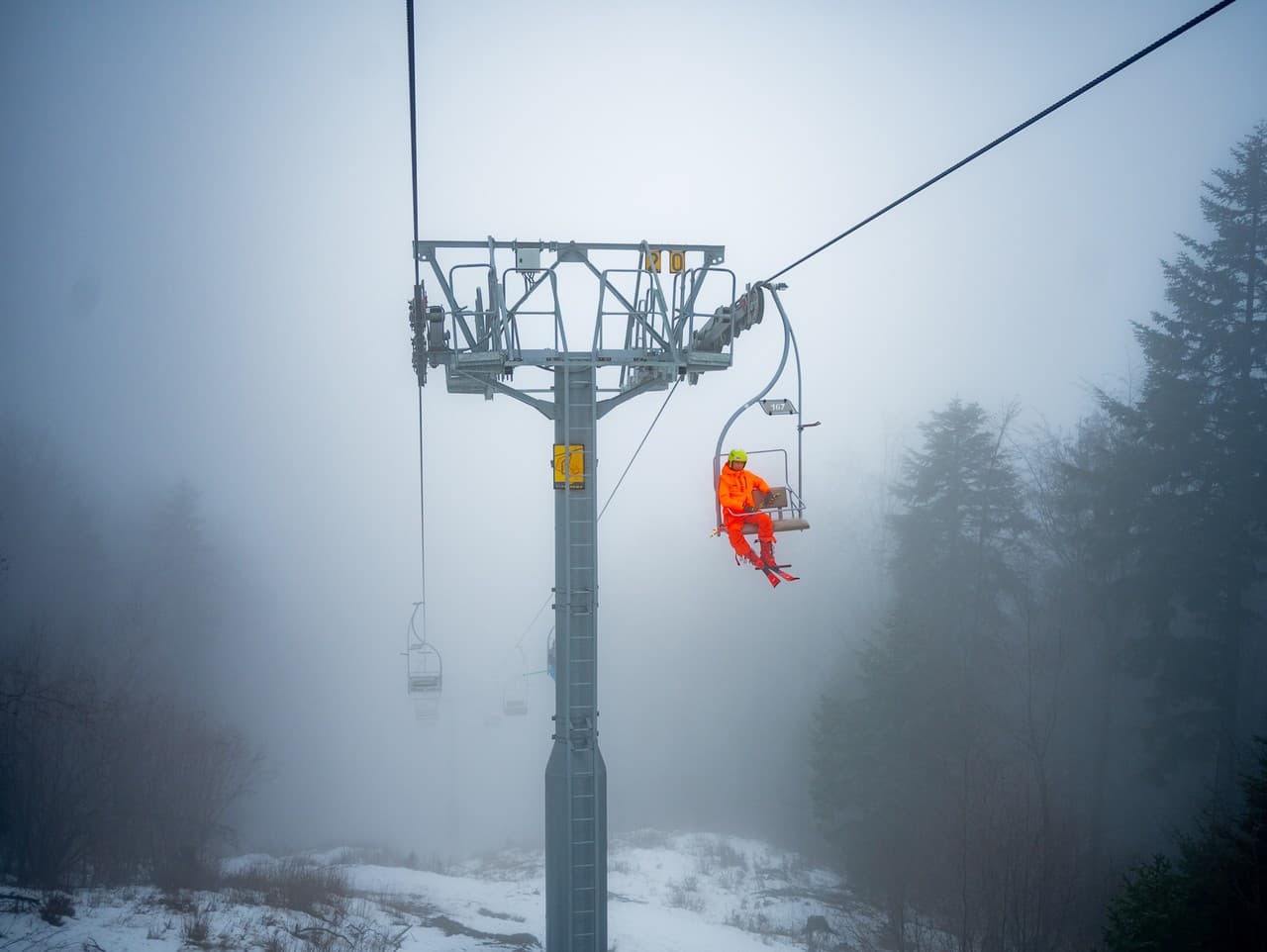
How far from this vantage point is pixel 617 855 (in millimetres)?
30609

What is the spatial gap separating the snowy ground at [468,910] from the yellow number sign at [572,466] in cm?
1189

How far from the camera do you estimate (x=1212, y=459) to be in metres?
20.5

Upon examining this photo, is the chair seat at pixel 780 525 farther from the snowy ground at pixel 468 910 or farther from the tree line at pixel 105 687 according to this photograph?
the tree line at pixel 105 687

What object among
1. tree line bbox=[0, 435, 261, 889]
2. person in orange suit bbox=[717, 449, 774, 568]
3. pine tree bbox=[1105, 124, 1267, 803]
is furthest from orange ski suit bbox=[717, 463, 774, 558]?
pine tree bbox=[1105, 124, 1267, 803]

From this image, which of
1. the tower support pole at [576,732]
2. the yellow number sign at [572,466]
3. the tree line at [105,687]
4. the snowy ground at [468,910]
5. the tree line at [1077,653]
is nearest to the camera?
the tower support pole at [576,732]

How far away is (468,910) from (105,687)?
1696 centimetres

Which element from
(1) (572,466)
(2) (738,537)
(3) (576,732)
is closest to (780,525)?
(2) (738,537)

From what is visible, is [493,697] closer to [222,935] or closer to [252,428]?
[252,428]

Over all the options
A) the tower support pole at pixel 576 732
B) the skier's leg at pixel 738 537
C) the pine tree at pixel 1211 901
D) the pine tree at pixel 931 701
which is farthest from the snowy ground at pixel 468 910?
the skier's leg at pixel 738 537

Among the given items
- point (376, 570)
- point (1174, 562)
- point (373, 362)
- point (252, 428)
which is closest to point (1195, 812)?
point (1174, 562)

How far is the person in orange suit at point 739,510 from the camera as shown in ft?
23.2

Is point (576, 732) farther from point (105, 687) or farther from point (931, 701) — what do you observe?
point (105, 687)

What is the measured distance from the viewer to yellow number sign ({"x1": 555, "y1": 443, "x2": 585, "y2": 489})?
770cm

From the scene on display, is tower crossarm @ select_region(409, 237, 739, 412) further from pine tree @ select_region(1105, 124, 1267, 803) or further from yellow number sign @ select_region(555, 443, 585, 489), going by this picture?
pine tree @ select_region(1105, 124, 1267, 803)
